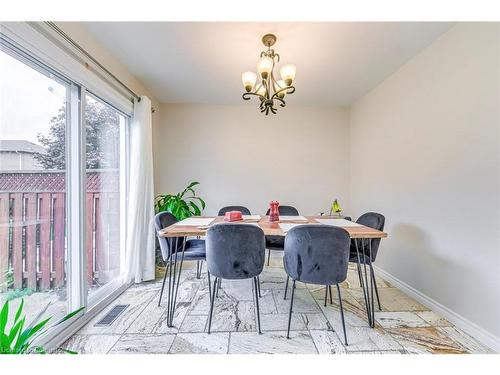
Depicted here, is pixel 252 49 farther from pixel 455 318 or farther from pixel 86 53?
pixel 455 318

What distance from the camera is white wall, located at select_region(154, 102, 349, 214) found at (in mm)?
3840

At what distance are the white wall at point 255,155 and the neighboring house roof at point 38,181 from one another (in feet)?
4.95

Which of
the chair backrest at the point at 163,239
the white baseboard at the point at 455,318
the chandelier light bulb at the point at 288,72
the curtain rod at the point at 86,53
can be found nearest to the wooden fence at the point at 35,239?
the chair backrest at the point at 163,239

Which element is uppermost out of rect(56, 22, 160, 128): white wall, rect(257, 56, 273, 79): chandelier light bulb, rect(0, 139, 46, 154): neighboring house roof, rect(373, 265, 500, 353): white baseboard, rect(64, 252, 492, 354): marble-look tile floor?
rect(56, 22, 160, 128): white wall

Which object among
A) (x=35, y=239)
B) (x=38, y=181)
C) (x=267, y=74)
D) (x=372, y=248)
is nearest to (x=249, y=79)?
(x=267, y=74)

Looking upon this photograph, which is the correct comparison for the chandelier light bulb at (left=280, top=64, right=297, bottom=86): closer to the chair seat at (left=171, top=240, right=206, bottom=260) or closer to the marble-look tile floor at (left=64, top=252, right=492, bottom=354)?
the chair seat at (left=171, top=240, right=206, bottom=260)

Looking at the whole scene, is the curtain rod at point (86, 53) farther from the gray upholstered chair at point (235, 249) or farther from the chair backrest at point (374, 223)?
the chair backrest at point (374, 223)

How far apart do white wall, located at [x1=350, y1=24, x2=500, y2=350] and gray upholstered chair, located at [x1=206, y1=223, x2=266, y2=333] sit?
1.62 meters

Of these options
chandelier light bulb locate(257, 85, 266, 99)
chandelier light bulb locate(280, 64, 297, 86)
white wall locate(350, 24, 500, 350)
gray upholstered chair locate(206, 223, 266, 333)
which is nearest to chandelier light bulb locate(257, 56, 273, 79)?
chandelier light bulb locate(280, 64, 297, 86)

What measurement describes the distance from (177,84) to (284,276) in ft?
9.28

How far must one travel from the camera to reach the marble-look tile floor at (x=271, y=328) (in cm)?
165

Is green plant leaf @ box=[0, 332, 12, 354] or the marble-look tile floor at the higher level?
green plant leaf @ box=[0, 332, 12, 354]
